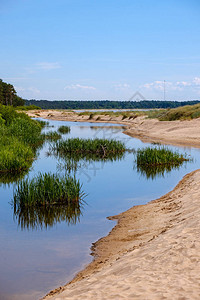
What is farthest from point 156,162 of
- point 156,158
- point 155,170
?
point 155,170

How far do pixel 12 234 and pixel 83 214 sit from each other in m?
2.45

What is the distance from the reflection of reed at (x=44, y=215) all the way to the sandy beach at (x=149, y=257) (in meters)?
1.46

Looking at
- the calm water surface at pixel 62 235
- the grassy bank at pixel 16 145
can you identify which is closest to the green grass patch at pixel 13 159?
the grassy bank at pixel 16 145

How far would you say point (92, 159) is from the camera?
23.6 m

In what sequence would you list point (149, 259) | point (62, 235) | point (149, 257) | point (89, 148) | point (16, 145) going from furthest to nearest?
point (89, 148) < point (16, 145) < point (62, 235) < point (149, 257) < point (149, 259)

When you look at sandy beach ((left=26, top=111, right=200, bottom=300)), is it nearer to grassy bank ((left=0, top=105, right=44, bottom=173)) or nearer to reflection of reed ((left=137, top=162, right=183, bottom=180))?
reflection of reed ((left=137, top=162, right=183, bottom=180))

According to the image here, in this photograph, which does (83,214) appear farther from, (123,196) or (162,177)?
(162,177)

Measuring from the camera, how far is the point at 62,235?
10.3m

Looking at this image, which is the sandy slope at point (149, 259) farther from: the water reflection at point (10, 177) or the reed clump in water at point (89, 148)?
the reed clump in water at point (89, 148)

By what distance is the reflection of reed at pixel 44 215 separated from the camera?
11.2 meters

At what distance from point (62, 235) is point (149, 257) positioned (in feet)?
12.8

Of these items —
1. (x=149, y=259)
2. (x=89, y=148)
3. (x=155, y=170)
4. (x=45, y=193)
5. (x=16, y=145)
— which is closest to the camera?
(x=149, y=259)

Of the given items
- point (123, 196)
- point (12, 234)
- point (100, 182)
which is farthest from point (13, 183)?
point (12, 234)

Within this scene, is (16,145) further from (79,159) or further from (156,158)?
(156,158)
